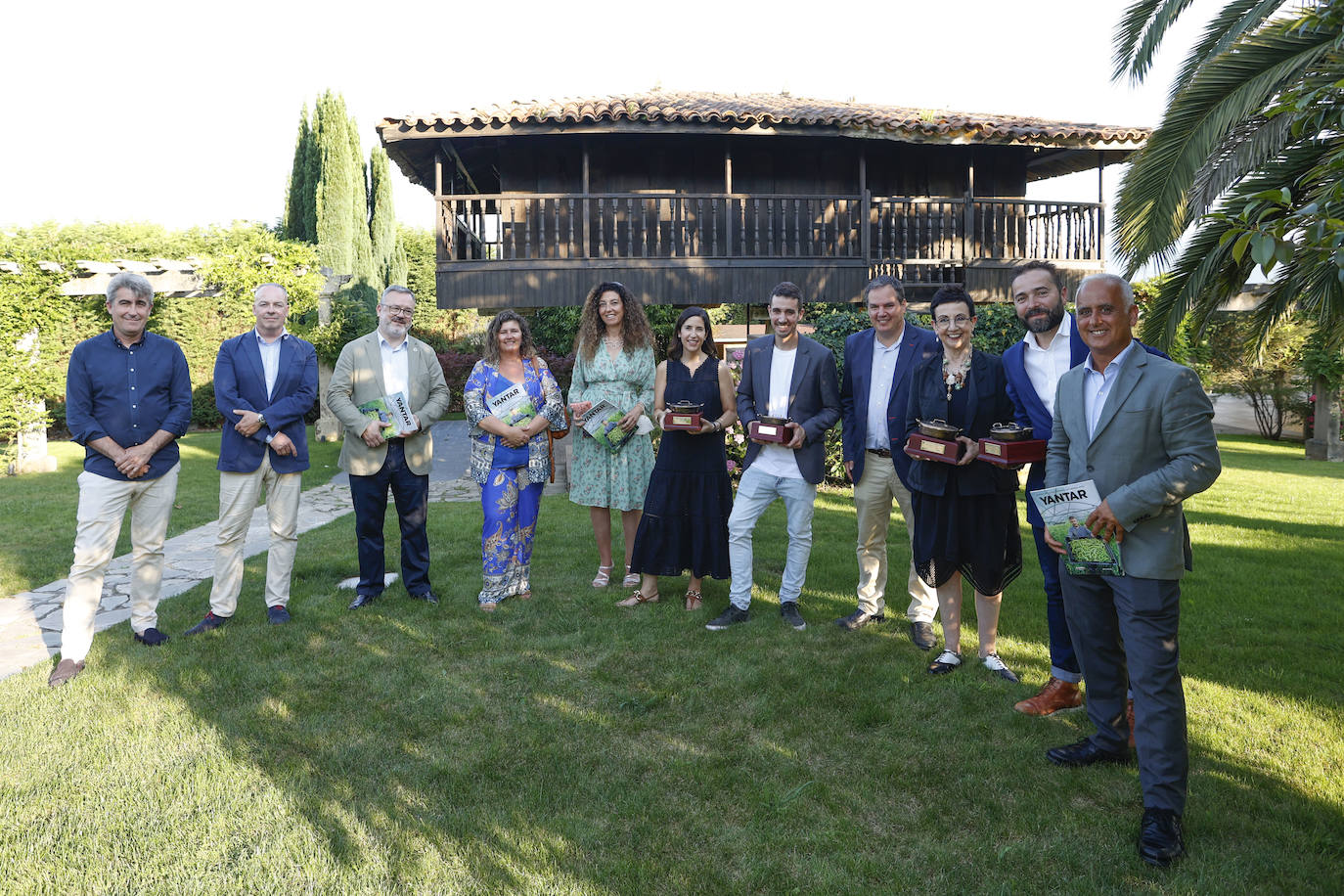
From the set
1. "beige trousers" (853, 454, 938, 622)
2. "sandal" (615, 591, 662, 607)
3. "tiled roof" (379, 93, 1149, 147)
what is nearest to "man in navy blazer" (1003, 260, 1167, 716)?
"beige trousers" (853, 454, 938, 622)

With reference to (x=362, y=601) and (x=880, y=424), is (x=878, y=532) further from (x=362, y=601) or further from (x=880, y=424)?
(x=362, y=601)

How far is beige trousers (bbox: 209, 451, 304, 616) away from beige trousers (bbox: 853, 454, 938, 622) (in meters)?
3.53

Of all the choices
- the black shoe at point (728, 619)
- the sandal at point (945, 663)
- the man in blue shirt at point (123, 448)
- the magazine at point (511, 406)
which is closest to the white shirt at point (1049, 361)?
the sandal at point (945, 663)

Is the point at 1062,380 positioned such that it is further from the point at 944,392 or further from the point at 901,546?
the point at 901,546

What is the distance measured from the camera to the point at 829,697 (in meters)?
4.07

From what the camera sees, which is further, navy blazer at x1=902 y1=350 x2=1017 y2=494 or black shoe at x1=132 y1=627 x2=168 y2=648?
black shoe at x1=132 y1=627 x2=168 y2=648

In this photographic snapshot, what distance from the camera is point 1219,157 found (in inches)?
263

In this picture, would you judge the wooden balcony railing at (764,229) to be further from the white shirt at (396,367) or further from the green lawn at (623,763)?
the green lawn at (623,763)

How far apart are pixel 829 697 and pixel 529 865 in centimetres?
184

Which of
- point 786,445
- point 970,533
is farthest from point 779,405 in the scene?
point 970,533

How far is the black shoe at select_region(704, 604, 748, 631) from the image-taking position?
200 inches

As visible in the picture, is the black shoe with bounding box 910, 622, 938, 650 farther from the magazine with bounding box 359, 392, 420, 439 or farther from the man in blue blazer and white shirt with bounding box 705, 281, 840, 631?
the magazine with bounding box 359, 392, 420, 439

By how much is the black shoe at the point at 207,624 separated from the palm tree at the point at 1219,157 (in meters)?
6.47

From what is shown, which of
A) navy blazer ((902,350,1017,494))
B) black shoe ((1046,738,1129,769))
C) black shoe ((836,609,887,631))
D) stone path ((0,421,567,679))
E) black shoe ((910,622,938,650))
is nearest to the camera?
black shoe ((1046,738,1129,769))
